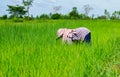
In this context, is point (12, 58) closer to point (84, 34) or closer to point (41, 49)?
point (41, 49)

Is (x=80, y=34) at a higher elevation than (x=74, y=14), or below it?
higher

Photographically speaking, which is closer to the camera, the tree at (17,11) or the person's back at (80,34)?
the person's back at (80,34)

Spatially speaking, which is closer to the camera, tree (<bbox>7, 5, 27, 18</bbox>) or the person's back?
the person's back

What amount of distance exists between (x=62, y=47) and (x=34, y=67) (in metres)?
1.58

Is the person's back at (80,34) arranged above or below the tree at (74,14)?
above

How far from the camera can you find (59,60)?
3602mm

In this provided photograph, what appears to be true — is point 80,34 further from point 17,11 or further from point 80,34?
point 17,11

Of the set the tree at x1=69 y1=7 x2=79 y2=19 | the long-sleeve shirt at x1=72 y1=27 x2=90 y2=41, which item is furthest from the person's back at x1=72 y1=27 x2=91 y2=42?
the tree at x1=69 y1=7 x2=79 y2=19

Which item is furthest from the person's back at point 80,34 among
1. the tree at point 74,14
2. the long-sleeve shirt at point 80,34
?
the tree at point 74,14

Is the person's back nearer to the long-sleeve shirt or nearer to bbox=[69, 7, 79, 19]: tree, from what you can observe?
the long-sleeve shirt

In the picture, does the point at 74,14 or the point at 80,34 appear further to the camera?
the point at 74,14

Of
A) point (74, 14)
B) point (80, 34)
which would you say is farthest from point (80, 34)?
point (74, 14)

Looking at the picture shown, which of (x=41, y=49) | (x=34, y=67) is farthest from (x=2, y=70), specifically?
(x=41, y=49)

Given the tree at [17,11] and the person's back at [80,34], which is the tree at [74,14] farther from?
the person's back at [80,34]
